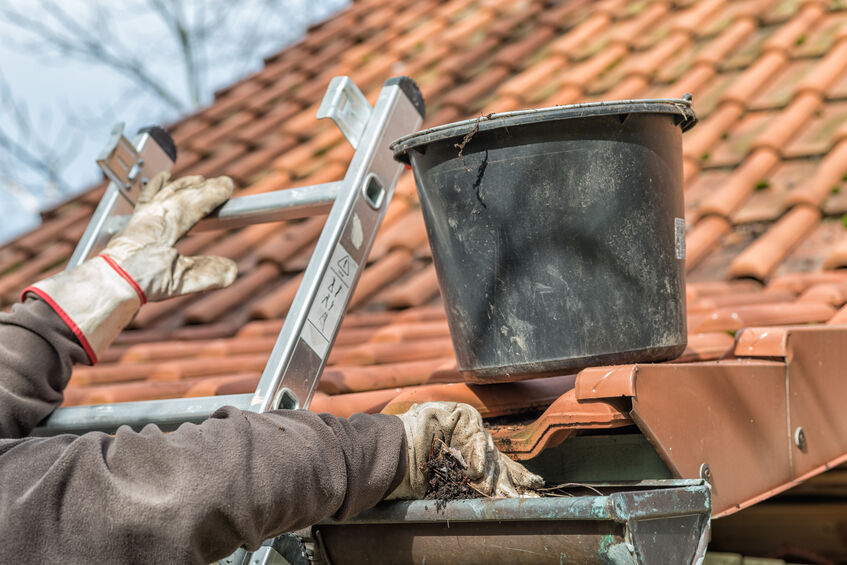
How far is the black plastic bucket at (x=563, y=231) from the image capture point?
1.53 meters

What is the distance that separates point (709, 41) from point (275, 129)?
199 centimetres

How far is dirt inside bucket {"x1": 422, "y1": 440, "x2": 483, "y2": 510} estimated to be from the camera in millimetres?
1401

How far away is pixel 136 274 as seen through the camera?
1891 millimetres

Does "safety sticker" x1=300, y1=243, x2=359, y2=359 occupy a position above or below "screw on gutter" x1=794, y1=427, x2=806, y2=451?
above

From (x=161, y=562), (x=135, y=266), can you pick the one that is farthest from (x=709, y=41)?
(x=161, y=562)

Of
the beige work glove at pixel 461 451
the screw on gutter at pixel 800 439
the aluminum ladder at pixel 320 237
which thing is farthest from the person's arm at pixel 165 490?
the screw on gutter at pixel 800 439

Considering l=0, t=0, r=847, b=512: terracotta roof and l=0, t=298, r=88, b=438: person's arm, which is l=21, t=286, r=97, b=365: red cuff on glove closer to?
l=0, t=298, r=88, b=438: person's arm

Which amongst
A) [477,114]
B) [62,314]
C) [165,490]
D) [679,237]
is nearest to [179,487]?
[165,490]

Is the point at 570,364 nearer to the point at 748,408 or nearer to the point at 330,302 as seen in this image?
the point at 748,408

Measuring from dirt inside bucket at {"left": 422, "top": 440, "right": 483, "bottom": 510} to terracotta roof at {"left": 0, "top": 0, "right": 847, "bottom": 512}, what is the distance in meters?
0.17

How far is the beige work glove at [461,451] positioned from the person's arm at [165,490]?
0.15 m

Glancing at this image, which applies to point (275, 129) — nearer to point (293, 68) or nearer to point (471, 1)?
point (293, 68)

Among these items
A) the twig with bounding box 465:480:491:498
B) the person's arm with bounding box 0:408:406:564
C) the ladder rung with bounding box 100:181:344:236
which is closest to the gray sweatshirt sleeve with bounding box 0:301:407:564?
the person's arm with bounding box 0:408:406:564

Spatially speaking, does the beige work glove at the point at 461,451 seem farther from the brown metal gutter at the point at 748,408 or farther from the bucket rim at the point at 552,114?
the bucket rim at the point at 552,114
